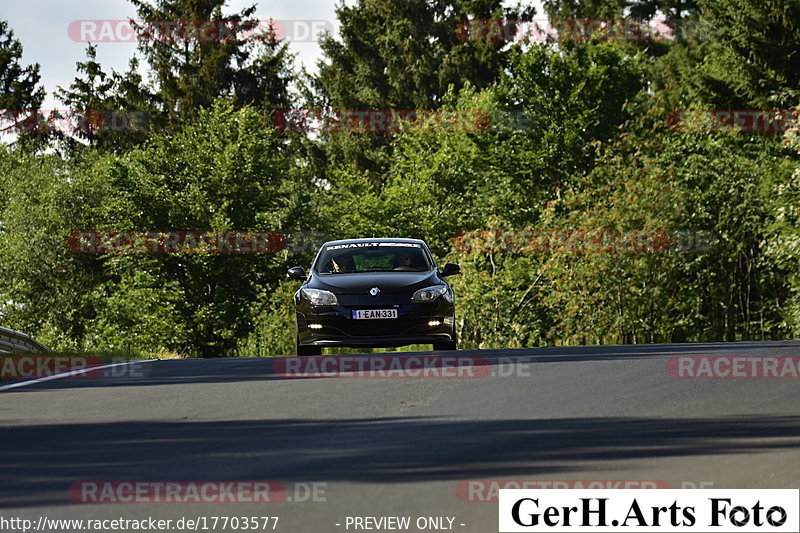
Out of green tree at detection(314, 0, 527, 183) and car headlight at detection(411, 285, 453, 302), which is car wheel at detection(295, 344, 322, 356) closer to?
car headlight at detection(411, 285, 453, 302)

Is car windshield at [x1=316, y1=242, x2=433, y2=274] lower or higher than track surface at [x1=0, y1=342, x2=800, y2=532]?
higher

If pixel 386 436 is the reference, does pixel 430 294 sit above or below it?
above

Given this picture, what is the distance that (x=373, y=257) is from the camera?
1964 cm

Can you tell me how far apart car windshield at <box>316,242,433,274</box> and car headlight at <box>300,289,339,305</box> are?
3.25ft

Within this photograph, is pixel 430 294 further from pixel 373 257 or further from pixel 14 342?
pixel 14 342

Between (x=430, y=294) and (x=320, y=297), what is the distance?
1.53 meters

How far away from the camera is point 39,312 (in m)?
61.3

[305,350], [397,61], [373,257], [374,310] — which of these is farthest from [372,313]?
[397,61]

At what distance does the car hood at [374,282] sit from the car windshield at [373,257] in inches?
13.5

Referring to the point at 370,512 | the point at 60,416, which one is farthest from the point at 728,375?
the point at 370,512

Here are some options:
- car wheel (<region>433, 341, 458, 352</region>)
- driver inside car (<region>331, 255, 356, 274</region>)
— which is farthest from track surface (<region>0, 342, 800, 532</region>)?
driver inside car (<region>331, 255, 356, 274</region>)

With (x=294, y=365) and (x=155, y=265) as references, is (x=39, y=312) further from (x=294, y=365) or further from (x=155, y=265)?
(x=294, y=365)

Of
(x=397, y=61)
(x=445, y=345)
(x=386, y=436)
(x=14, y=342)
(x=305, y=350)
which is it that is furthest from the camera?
(x=397, y=61)

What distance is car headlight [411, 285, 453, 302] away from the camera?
57.0 feet
